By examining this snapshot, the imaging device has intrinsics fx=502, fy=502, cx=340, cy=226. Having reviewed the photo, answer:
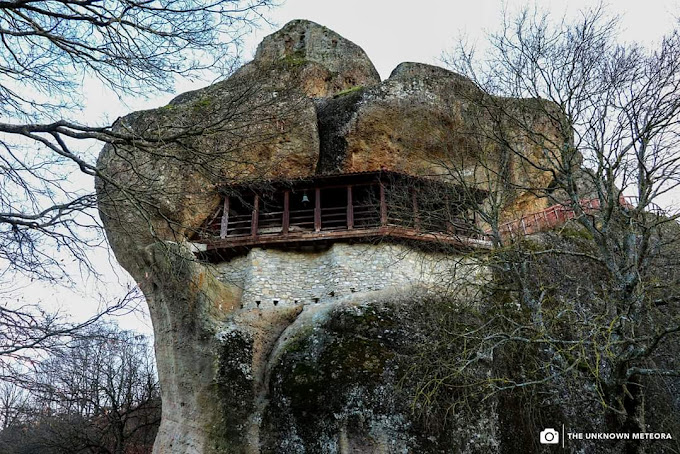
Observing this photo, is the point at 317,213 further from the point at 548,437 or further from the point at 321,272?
the point at 548,437

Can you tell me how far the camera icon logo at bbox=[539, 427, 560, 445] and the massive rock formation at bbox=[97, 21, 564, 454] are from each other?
0.70 m

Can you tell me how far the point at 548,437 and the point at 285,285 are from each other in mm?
7219

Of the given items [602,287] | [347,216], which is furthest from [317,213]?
[602,287]

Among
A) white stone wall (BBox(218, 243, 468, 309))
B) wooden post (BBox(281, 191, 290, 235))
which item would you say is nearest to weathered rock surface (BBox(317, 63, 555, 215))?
wooden post (BBox(281, 191, 290, 235))

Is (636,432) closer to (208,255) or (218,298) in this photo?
(218,298)

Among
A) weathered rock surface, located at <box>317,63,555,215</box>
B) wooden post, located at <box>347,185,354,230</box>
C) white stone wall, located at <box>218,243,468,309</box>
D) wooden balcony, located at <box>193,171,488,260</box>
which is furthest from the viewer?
weathered rock surface, located at <box>317,63,555,215</box>

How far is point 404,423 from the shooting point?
7980mm

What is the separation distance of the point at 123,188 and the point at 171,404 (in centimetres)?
627

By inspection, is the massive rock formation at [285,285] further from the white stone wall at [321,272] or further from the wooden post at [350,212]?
the wooden post at [350,212]

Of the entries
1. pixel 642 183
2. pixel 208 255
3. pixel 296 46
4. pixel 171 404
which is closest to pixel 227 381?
pixel 171 404

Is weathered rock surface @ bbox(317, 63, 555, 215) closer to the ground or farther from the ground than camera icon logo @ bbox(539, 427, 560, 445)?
farther from the ground

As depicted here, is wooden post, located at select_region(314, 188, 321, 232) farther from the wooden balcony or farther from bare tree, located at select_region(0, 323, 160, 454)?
bare tree, located at select_region(0, 323, 160, 454)

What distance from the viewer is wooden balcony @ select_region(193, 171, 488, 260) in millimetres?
13359

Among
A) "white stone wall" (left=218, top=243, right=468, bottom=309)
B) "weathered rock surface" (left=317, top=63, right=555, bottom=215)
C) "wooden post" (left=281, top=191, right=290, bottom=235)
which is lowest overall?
"white stone wall" (left=218, top=243, right=468, bottom=309)
